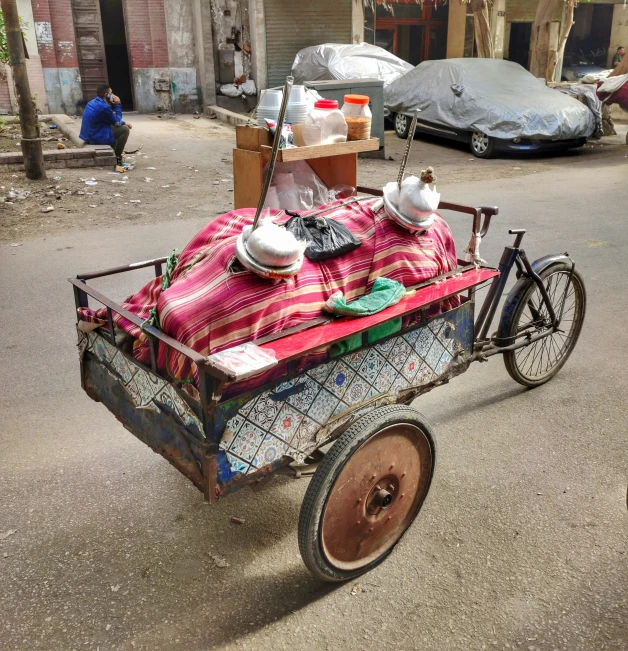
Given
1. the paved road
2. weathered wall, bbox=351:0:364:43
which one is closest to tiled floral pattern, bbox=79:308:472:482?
the paved road

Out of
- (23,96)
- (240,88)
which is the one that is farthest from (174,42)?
(23,96)

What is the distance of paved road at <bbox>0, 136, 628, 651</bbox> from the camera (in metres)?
2.24

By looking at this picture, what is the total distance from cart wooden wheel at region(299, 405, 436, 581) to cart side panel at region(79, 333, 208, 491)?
0.41 m

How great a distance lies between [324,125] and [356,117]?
27 cm

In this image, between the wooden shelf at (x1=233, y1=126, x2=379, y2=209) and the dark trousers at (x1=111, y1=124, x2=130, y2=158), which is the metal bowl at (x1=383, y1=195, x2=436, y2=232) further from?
the dark trousers at (x1=111, y1=124, x2=130, y2=158)

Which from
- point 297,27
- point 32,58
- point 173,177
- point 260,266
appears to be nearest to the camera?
point 260,266

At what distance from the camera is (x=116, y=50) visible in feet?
58.5

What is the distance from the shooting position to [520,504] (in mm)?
2855

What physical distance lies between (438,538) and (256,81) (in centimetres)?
1573

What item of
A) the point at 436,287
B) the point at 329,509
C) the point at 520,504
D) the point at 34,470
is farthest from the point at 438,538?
the point at 34,470

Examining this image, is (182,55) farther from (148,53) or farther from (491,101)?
(491,101)

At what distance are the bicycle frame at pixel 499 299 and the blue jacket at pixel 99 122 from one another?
27.1ft

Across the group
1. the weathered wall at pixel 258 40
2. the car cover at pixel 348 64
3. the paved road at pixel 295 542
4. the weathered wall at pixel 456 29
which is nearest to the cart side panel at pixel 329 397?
the paved road at pixel 295 542

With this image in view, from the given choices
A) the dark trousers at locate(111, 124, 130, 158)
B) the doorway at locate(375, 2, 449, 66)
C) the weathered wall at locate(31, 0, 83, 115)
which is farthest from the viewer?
the doorway at locate(375, 2, 449, 66)
